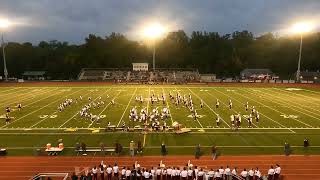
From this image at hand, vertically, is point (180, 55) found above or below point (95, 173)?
above

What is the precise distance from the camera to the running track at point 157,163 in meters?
17.8

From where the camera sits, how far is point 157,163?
19438mm

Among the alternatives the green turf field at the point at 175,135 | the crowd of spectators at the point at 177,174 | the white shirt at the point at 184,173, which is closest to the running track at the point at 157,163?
the crowd of spectators at the point at 177,174

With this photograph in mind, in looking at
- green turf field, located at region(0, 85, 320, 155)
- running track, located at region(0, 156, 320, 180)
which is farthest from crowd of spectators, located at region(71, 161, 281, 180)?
green turf field, located at region(0, 85, 320, 155)

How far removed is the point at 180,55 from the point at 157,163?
8721cm

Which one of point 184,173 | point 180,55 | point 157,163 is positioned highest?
point 180,55

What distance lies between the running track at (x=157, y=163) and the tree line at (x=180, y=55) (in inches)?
2963

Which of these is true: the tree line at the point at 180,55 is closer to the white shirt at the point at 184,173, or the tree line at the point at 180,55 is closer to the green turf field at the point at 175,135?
the green turf field at the point at 175,135

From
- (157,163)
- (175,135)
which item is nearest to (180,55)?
(175,135)

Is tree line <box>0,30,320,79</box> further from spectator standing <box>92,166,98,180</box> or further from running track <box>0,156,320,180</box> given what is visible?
spectator standing <box>92,166,98,180</box>

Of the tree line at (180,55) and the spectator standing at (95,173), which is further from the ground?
the tree line at (180,55)

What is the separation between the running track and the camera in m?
17.8

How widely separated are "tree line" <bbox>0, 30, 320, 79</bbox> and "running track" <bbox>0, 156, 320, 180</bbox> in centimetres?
7527

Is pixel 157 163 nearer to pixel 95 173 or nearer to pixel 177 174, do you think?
pixel 177 174
